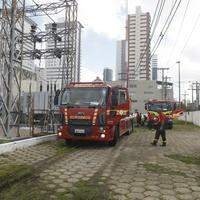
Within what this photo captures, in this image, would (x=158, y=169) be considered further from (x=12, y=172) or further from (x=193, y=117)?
(x=193, y=117)

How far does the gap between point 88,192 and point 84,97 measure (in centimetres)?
770

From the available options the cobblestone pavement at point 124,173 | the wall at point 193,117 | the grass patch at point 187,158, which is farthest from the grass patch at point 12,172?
the wall at point 193,117

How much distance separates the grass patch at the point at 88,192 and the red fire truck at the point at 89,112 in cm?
617

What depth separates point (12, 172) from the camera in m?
8.36


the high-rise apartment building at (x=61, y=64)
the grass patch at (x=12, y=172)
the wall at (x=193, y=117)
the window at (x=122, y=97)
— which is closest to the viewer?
the grass patch at (x=12, y=172)

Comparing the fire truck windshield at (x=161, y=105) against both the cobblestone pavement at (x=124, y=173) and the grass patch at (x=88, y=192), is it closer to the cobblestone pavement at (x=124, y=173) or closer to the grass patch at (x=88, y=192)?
the cobblestone pavement at (x=124, y=173)

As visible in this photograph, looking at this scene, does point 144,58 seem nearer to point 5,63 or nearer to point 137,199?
point 5,63

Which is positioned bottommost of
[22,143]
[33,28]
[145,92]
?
[22,143]

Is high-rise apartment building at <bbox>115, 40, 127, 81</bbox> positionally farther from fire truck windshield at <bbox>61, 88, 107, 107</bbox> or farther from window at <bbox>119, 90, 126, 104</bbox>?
fire truck windshield at <bbox>61, 88, 107, 107</bbox>

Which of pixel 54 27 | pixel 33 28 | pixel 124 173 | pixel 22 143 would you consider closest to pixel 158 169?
pixel 124 173

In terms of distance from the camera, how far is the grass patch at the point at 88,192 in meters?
6.41

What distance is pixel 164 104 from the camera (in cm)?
2811

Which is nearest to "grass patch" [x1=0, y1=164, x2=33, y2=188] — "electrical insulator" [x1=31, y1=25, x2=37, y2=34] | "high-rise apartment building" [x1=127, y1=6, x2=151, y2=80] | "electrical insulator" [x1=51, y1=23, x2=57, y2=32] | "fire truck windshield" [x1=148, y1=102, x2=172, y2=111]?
"high-rise apartment building" [x1=127, y1=6, x2=151, y2=80]

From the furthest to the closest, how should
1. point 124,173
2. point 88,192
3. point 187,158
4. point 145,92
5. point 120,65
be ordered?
1. point 145,92
2. point 120,65
3. point 187,158
4. point 124,173
5. point 88,192
